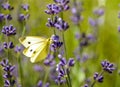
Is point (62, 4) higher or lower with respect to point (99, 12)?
higher

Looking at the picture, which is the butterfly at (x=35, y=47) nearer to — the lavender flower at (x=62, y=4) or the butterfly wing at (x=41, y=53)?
the butterfly wing at (x=41, y=53)

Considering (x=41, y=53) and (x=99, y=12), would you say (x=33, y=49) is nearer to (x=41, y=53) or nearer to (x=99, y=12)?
(x=41, y=53)

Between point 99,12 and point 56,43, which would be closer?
point 56,43

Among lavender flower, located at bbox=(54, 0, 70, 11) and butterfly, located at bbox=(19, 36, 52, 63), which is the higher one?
lavender flower, located at bbox=(54, 0, 70, 11)

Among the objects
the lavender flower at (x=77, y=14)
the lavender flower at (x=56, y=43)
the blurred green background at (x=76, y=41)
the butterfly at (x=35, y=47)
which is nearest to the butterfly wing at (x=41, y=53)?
the butterfly at (x=35, y=47)

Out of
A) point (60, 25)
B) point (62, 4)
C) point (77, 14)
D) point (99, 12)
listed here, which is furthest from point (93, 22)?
point (60, 25)

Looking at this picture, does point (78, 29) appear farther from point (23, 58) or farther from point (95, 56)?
point (23, 58)

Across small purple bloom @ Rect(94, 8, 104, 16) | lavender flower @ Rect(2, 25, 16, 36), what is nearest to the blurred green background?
small purple bloom @ Rect(94, 8, 104, 16)

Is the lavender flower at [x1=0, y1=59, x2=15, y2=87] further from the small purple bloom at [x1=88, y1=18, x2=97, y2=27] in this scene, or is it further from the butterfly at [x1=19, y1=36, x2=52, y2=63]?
the small purple bloom at [x1=88, y1=18, x2=97, y2=27]
